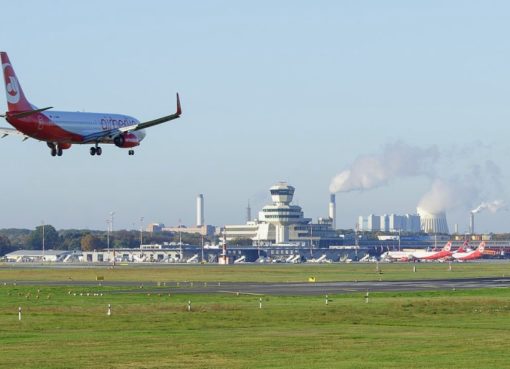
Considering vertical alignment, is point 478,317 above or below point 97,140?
below

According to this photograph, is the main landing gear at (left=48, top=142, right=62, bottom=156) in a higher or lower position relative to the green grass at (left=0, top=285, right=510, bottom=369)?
higher

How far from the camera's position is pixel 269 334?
66500 mm

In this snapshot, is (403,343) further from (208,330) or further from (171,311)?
(171,311)

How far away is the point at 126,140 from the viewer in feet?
337

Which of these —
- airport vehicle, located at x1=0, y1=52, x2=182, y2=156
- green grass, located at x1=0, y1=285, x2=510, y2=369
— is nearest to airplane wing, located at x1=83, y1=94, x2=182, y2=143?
airport vehicle, located at x1=0, y1=52, x2=182, y2=156

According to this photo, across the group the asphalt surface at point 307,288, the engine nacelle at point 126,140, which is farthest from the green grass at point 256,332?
the engine nacelle at point 126,140

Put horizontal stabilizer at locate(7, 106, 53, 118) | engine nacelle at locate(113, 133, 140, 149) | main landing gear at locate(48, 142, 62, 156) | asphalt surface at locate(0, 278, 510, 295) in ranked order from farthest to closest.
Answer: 1. asphalt surface at locate(0, 278, 510, 295)
2. engine nacelle at locate(113, 133, 140, 149)
3. main landing gear at locate(48, 142, 62, 156)
4. horizontal stabilizer at locate(7, 106, 53, 118)

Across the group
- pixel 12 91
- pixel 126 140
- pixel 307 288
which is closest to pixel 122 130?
pixel 126 140

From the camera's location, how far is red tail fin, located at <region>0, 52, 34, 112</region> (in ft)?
314

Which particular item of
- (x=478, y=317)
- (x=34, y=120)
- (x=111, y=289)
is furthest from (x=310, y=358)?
(x=111, y=289)

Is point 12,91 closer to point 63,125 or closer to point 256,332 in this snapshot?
point 63,125

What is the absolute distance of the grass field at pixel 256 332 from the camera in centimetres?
5238

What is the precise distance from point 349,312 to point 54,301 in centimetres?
2905

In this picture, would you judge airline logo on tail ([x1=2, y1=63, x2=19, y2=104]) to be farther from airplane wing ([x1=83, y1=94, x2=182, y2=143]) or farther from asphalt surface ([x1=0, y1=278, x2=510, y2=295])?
asphalt surface ([x1=0, y1=278, x2=510, y2=295])
